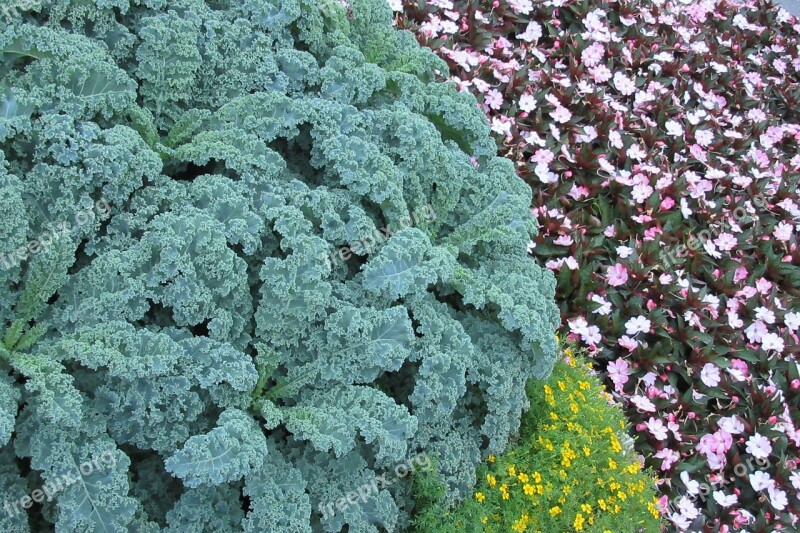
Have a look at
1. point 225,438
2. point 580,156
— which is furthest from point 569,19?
point 225,438

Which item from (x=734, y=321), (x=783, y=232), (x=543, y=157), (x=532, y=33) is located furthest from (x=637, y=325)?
(x=532, y=33)

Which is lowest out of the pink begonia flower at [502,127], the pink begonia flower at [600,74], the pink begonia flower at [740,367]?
the pink begonia flower at [740,367]

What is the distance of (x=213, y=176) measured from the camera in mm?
2326

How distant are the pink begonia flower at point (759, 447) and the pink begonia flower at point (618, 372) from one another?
0.58 meters

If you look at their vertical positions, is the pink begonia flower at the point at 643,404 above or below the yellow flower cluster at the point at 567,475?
below

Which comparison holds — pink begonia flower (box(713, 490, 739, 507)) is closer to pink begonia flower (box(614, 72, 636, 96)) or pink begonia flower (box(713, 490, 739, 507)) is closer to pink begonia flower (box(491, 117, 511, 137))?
pink begonia flower (box(491, 117, 511, 137))

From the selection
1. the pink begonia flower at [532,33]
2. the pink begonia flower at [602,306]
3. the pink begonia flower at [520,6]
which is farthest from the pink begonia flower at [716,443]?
the pink begonia flower at [520,6]

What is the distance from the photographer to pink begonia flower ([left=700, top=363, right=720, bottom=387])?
11.6 ft

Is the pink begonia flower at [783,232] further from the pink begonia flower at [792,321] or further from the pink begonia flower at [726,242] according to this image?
the pink begonia flower at [792,321]

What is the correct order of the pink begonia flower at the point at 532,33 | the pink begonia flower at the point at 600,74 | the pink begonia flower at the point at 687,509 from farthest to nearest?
the pink begonia flower at the point at 532,33, the pink begonia flower at the point at 600,74, the pink begonia flower at the point at 687,509

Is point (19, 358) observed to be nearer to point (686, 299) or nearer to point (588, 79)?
point (686, 299)

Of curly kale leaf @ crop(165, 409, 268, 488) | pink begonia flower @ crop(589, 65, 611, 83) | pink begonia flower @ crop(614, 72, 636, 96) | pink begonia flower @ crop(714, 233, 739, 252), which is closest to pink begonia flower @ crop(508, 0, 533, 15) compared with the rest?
pink begonia flower @ crop(589, 65, 611, 83)

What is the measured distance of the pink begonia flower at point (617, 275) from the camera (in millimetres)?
3734

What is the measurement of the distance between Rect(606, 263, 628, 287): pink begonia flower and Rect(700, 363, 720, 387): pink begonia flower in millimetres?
538
